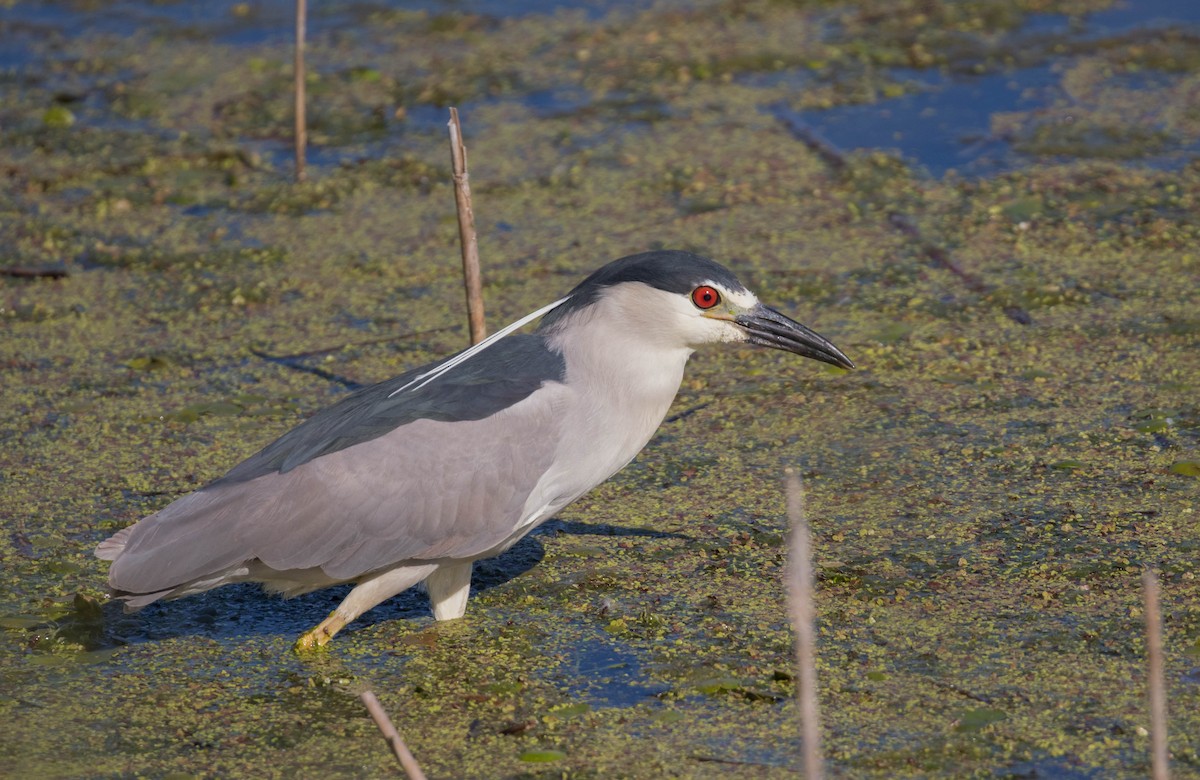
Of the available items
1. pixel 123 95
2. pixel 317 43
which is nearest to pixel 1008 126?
pixel 317 43

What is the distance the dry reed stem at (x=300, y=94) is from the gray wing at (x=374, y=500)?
11.7 ft

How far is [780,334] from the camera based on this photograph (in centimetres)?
435

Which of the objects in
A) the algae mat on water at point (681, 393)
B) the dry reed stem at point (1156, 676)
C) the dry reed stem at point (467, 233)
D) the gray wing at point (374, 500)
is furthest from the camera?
the dry reed stem at point (467, 233)

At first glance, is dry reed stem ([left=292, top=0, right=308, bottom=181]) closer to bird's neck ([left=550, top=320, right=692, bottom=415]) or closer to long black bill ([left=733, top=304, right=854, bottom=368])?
bird's neck ([left=550, top=320, right=692, bottom=415])

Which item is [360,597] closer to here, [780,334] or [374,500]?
[374,500]

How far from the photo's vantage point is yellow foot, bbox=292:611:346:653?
4.06m

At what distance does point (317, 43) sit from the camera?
9.43 meters

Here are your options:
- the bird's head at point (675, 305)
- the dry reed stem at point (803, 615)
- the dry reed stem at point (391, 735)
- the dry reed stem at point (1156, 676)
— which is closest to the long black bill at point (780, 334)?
the bird's head at point (675, 305)

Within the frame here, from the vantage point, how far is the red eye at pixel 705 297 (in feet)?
13.9

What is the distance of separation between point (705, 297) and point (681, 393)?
1355mm

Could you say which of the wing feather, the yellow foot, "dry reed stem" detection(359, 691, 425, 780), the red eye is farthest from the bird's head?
"dry reed stem" detection(359, 691, 425, 780)

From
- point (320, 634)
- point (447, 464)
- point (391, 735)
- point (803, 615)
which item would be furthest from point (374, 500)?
point (803, 615)

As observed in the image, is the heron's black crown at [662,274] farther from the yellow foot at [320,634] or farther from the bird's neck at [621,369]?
the yellow foot at [320,634]

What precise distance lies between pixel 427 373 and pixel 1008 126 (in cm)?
430
